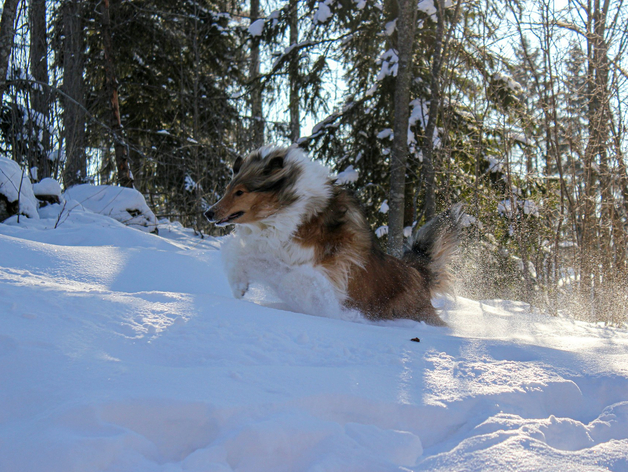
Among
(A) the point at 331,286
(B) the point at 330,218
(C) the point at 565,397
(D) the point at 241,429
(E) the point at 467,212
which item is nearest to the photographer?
(D) the point at 241,429

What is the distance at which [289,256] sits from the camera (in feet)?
11.8

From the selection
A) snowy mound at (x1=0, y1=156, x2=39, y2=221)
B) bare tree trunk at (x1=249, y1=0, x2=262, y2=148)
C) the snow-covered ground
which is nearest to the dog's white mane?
the snow-covered ground

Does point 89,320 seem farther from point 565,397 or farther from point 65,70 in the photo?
point 65,70

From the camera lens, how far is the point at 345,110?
9.23 m

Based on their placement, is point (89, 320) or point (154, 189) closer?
point (89, 320)

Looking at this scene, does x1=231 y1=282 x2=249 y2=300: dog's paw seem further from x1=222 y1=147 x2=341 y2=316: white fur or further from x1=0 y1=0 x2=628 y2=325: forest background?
x1=0 y1=0 x2=628 y2=325: forest background

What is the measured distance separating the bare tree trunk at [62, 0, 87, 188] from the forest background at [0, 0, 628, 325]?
0.14 feet

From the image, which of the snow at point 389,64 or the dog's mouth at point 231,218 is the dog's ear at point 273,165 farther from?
the snow at point 389,64

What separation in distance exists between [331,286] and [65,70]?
21.1 ft

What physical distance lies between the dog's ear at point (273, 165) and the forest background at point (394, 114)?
2.62 m

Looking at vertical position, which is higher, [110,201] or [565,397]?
→ [110,201]

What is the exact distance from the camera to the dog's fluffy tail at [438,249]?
4660 mm

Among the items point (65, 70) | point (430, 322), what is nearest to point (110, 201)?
point (65, 70)

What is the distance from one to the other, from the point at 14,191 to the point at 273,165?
312cm
